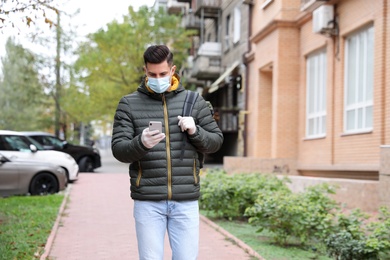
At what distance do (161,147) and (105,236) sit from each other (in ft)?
17.8

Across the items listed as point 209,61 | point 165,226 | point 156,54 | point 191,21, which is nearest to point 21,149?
point 165,226

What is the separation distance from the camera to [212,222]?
1038cm

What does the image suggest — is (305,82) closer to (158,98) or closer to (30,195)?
(30,195)

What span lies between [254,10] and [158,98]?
18.3 meters

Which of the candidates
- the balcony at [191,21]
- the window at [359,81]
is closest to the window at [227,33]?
the balcony at [191,21]

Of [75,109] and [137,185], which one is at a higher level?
[75,109]

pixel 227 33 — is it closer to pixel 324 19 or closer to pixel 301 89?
pixel 301 89

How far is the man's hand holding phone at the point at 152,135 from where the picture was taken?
3.63 m

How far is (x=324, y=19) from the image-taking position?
14523 mm

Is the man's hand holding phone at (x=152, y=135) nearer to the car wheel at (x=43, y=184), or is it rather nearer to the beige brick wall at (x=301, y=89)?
the beige brick wall at (x=301, y=89)

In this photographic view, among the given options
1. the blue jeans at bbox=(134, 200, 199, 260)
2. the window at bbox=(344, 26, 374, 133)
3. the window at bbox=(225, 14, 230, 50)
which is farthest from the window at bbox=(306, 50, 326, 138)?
the blue jeans at bbox=(134, 200, 199, 260)

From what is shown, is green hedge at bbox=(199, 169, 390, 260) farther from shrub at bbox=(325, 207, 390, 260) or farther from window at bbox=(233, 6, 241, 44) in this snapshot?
window at bbox=(233, 6, 241, 44)

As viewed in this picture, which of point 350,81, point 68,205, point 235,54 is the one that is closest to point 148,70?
point 68,205

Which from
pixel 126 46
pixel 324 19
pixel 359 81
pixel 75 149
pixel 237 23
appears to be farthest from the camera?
pixel 126 46
